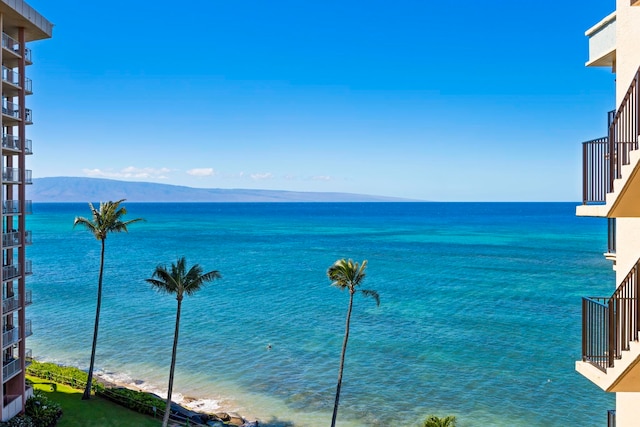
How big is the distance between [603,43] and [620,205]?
4.86m

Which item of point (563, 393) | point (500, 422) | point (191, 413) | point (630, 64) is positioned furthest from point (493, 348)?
point (630, 64)

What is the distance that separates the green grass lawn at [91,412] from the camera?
26.3m

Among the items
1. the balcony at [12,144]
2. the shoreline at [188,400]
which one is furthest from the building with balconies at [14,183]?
the shoreline at [188,400]

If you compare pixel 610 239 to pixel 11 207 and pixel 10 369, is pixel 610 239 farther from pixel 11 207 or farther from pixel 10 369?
pixel 11 207

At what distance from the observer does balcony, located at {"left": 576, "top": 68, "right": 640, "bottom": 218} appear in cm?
713

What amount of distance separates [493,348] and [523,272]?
39714mm

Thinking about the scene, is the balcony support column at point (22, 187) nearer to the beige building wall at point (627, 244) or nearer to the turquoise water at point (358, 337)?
the turquoise water at point (358, 337)

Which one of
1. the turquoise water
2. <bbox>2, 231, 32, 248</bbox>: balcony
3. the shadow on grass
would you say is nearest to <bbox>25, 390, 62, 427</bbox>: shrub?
<bbox>2, 231, 32, 248</bbox>: balcony

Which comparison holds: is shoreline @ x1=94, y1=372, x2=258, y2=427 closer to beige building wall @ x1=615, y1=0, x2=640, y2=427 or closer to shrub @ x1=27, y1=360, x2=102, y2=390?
shrub @ x1=27, y1=360, x2=102, y2=390

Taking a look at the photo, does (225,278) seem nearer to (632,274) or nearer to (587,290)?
(587,290)

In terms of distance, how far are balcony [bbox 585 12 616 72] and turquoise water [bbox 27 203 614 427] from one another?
84.0 feet

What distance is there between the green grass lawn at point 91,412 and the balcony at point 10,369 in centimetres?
340

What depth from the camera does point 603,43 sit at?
10680 mm

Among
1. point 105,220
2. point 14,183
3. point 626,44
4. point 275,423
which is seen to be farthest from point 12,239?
point 626,44
